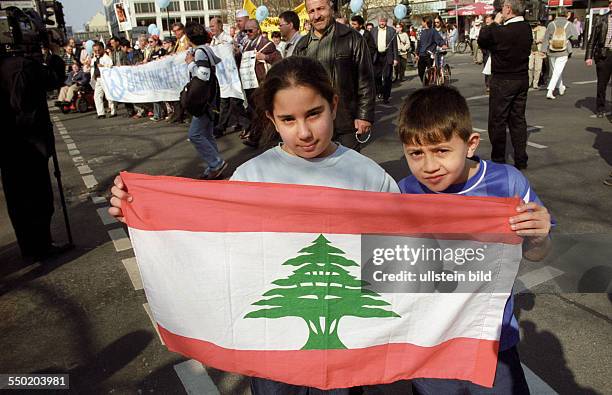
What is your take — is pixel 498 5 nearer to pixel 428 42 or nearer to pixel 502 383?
pixel 502 383

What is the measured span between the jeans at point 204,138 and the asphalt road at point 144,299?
1.98 ft

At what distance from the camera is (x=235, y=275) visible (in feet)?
5.90

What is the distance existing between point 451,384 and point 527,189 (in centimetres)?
77

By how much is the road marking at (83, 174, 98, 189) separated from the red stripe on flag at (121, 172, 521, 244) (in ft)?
19.1

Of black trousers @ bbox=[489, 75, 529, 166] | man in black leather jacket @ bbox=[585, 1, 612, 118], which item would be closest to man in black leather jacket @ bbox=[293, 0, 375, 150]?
black trousers @ bbox=[489, 75, 529, 166]

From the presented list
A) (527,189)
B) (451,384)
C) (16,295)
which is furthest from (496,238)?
(16,295)

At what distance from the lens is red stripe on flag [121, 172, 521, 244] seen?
65.2 inches

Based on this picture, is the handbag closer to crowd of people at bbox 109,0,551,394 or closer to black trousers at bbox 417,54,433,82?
crowd of people at bbox 109,0,551,394

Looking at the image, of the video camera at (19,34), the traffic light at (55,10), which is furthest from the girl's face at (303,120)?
the traffic light at (55,10)

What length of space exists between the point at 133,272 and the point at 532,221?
350 cm

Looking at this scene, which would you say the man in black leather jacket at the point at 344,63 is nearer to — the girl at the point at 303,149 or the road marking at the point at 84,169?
the girl at the point at 303,149

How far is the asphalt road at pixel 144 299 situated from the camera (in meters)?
2.52

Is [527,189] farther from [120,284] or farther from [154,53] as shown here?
[154,53]

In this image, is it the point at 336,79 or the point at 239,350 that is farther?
the point at 336,79
